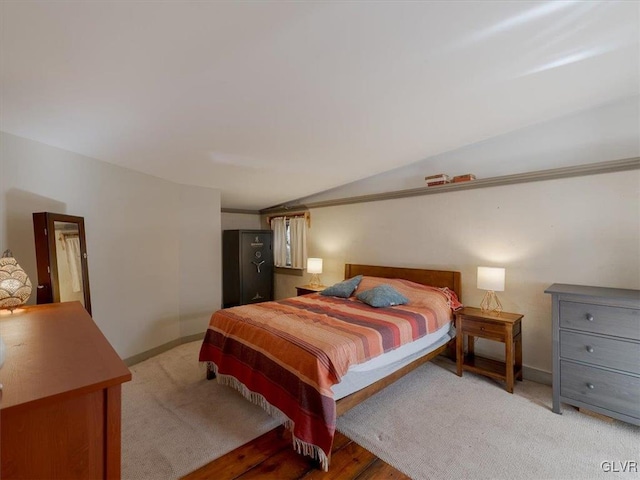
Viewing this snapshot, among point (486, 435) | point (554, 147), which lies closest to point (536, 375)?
point (486, 435)

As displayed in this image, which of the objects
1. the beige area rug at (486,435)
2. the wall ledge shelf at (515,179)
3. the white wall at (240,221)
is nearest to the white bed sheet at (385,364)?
the beige area rug at (486,435)

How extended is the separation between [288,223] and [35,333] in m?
4.25

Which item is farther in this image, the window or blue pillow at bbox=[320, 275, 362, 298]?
the window

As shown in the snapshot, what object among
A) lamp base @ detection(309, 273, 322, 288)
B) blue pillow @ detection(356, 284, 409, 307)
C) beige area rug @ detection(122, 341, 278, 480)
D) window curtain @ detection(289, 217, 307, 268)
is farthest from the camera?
window curtain @ detection(289, 217, 307, 268)

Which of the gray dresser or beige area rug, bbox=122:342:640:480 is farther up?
the gray dresser

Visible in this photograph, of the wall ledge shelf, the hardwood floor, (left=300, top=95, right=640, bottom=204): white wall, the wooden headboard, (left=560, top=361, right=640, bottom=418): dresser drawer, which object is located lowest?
the hardwood floor

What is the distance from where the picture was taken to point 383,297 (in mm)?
3051

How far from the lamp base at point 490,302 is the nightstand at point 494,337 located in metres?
0.11

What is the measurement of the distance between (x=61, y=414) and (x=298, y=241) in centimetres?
447

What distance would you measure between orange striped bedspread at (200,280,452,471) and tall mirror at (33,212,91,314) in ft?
3.67

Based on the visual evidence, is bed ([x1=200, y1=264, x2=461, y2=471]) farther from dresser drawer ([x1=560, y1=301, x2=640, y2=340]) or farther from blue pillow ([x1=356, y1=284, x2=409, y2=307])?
dresser drawer ([x1=560, y1=301, x2=640, y2=340])

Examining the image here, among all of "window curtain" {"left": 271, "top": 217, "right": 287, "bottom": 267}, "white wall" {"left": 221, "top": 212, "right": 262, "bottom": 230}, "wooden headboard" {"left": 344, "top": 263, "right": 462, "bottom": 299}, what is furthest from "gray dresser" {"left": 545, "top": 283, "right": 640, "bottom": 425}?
"white wall" {"left": 221, "top": 212, "right": 262, "bottom": 230}

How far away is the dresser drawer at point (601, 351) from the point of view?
1.98 m

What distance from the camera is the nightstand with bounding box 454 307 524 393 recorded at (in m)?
2.57
